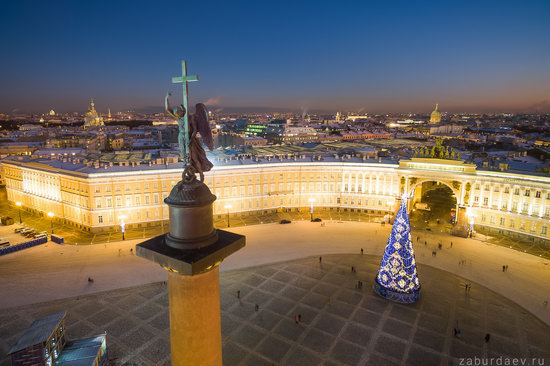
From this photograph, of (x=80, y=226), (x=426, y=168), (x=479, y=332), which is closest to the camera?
(x=479, y=332)

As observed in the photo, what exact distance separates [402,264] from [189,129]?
2986 centimetres

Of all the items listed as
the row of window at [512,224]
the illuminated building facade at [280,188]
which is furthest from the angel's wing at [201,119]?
the row of window at [512,224]

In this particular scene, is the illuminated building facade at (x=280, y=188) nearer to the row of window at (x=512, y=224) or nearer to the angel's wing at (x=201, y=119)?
the row of window at (x=512, y=224)

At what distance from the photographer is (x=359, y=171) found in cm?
6800

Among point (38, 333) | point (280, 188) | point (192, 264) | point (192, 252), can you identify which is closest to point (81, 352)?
point (38, 333)

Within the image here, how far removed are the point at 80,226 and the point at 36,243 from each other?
8292mm

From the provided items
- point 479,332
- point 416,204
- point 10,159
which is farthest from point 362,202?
point 10,159

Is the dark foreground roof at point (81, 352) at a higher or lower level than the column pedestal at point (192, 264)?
lower

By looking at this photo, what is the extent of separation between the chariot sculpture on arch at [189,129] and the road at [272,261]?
3255 centimetres

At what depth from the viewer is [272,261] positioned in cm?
4425

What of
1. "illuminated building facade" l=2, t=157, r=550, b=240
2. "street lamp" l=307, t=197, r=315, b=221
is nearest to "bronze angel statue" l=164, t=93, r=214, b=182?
"illuminated building facade" l=2, t=157, r=550, b=240

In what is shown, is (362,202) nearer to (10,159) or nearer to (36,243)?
(36,243)

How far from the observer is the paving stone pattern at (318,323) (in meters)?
27.4

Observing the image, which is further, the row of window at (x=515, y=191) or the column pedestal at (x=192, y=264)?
the row of window at (x=515, y=191)
